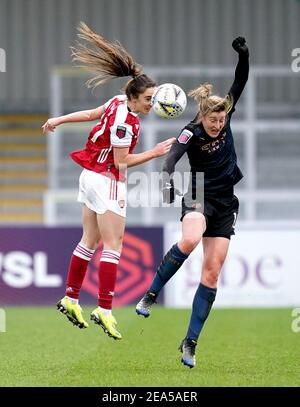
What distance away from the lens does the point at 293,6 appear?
21.0 metres

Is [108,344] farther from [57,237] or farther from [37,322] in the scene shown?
[57,237]

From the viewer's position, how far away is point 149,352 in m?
9.77

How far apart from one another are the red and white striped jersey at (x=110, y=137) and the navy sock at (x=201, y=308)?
3.85 ft

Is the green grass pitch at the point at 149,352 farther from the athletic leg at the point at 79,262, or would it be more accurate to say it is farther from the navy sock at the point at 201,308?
the athletic leg at the point at 79,262

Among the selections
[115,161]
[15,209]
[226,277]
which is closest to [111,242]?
[115,161]

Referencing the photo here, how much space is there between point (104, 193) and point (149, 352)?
157 cm

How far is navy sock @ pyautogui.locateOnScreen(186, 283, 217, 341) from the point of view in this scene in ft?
28.3

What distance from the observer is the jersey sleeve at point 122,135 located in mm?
8789

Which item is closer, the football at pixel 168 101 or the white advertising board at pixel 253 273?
the football at pixel 168 101

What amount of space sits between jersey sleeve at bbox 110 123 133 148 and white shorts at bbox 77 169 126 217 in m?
0.39

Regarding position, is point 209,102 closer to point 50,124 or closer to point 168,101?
point 168,101

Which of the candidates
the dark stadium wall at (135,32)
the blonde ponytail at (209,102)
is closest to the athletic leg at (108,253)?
the blonde ponytail at (209,102)
